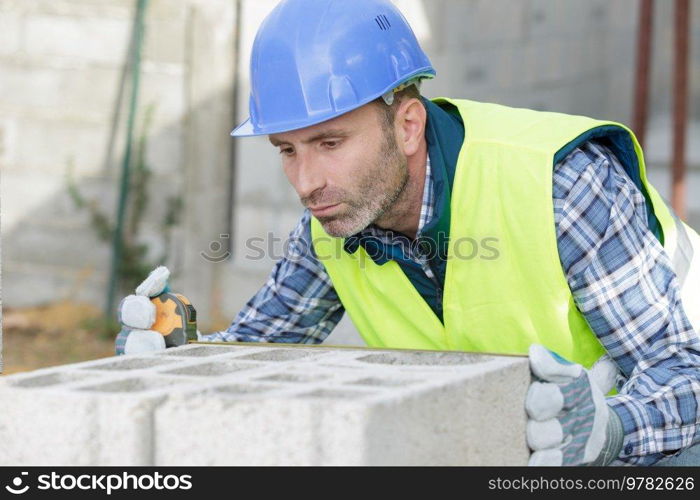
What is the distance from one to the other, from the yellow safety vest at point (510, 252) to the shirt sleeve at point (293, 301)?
0.35m

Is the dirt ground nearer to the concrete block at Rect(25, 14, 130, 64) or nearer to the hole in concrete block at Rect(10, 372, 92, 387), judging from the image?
the concrete block at Rect(25, 14, 130, 64)

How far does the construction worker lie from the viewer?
104 inches

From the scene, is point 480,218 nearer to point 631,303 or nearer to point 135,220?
point 631,303

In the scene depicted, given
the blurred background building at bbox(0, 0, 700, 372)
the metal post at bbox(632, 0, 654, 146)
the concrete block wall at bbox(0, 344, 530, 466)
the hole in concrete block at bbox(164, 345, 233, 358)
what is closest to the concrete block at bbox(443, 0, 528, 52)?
the blurred background building at bbox(0, 0, 700, 372)

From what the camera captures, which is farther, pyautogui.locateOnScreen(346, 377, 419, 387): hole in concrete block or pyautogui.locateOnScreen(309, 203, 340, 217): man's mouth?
pyautogui.locateOnScreen(309, 203, 340, 217): man's mouth

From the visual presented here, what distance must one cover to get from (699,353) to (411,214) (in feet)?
2.71

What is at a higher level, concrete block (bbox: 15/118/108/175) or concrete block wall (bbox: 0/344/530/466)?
concrete block (bbox: 15/118/108/175)

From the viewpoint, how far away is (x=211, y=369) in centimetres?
221

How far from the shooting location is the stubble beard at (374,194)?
2869 mm

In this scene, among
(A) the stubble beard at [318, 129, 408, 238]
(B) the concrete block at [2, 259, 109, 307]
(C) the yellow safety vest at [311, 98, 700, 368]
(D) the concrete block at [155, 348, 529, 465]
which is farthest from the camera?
(B) the concrete block at [2, 259, 109, 307]

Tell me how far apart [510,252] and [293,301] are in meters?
0.79
